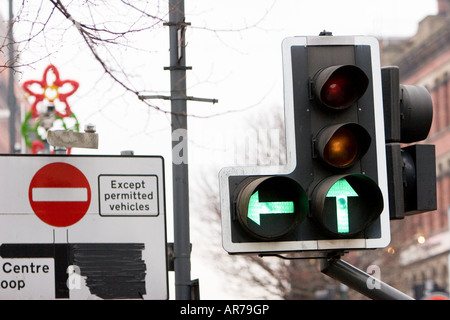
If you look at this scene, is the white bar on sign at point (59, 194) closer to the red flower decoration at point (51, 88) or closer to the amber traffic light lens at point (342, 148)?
the amber traffic light lens at point (342, 148)

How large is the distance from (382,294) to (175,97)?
Answer: 4804 millimetres

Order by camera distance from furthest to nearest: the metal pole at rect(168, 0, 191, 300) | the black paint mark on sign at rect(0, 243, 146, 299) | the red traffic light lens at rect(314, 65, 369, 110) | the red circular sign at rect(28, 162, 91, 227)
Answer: the metal pole at rect(168, 0, 191, 300)
the red circular sign at rect(28, 162, 91, 227)
the black paint mark on sign at rect(0, 243, 146, 299)
the red traffic light lens at rect(314, 65, 369, 110)

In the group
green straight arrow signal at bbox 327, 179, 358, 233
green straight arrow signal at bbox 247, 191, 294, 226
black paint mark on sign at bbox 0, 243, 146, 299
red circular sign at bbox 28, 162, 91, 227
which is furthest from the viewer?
red circular sign at bbox 28, 162, 91, 227

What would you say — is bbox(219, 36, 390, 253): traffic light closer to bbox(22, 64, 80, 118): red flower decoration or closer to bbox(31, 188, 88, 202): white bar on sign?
bbox(31, 188, 88, 202): white bar on sign

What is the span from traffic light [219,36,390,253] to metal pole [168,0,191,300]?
162 inches

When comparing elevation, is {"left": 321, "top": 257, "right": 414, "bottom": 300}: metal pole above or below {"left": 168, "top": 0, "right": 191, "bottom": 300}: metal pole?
below

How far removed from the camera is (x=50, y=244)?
6.42 m

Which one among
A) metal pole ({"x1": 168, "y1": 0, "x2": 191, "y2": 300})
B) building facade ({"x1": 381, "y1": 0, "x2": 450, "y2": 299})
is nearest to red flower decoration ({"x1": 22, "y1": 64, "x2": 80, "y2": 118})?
metal pole ({"x1": 168, "y1": 0, "x2": 191, "y2": 300})

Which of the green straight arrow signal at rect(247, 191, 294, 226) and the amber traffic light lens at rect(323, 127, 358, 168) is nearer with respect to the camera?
the green straight arrow signal at rect(247, 191, 294, 226)

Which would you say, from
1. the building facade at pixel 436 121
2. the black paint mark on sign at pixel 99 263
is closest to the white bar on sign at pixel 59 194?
the black paint mark on sign at pixel 99 263

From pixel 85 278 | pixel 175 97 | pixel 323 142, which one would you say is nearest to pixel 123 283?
Answer: pixel 85 278

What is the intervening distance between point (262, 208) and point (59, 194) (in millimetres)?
1342

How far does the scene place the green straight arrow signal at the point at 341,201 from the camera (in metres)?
6.00

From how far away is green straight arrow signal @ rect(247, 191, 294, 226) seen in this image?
5.86 metres
